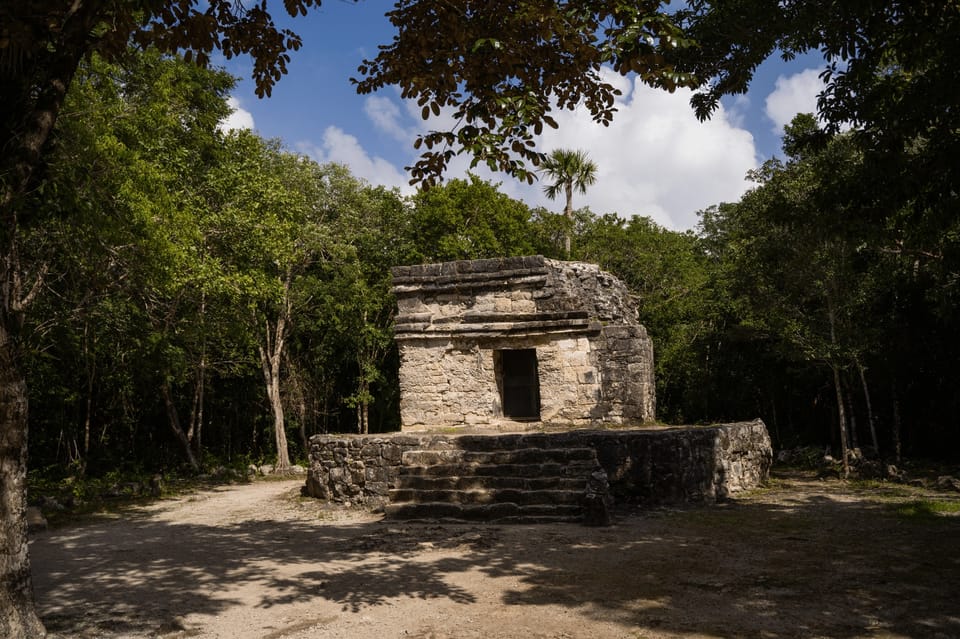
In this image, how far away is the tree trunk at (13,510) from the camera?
14.1ft

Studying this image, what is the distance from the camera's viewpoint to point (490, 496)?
8.91 metres

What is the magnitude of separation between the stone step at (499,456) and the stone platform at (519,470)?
0.05 ft

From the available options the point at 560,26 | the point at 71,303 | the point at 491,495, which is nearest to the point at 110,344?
the point at 71,303

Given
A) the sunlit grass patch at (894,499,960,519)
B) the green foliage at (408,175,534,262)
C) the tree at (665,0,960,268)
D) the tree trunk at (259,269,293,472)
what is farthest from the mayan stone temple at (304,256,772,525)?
the green foliage at (408,175,534,262)

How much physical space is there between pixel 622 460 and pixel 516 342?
3.40 m

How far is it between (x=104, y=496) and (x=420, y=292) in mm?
6742

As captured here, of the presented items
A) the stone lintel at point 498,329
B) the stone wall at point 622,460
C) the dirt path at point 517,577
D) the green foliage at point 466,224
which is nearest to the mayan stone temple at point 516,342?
the stone lintel at point 498,329

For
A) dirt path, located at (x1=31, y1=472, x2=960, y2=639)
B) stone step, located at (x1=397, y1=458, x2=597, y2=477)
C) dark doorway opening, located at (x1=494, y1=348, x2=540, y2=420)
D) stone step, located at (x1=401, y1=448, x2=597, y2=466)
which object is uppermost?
dark doorway opening, located at (x1=494, y1=348, x2=540, y2=420)

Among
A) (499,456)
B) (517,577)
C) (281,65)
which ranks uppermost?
(281,65)

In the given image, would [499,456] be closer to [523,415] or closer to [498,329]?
[498,329]

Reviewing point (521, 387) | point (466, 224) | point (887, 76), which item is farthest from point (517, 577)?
point (466, 224)

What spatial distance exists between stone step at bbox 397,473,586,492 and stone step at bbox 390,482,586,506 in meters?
0.11

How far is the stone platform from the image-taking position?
28.9 feet

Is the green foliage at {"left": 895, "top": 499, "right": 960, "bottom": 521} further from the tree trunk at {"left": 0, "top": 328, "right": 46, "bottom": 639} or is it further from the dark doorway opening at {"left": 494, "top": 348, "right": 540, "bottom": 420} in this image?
the tree trunk at {"left": 0, "top": 328, "right": 46, "bottom": 639}
